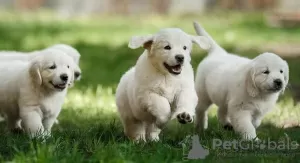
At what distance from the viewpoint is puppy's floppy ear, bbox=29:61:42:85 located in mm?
7727

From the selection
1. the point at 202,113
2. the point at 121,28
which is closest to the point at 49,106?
the point at 202,113

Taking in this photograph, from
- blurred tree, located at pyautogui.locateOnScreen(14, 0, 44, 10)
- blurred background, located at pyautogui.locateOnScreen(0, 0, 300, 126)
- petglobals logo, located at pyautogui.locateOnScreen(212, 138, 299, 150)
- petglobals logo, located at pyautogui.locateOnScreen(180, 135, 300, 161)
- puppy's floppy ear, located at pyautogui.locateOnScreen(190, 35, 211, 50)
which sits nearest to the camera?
petglobals logo, located at pyautogui.locateOnScreen(180, 135, 300, 161)

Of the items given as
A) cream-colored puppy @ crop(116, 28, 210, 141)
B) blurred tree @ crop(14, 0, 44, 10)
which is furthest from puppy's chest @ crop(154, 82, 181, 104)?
blurred tree @ crop(14, 0, 44, 10)

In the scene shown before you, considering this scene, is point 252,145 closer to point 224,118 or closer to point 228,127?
point 228,127

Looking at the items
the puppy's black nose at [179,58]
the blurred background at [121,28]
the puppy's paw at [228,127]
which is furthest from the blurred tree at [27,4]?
the puppy's black nose at [179,58]

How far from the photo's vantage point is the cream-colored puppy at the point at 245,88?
755cm

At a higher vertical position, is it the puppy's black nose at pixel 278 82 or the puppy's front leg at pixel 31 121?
the puppy's black nose at pixel 278 82

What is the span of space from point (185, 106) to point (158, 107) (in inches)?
9.0

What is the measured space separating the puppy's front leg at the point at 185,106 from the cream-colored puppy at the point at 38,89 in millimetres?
1142

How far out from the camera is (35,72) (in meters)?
7.73

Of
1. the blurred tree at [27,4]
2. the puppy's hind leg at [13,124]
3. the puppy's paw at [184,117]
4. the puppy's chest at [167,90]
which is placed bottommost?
the puppy's hind leg at [13,124]

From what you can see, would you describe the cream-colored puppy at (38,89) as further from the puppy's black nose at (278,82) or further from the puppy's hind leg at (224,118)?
the puppy's black nose at (278,82)

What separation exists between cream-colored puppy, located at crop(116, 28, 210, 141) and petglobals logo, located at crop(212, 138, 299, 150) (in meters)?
0.35

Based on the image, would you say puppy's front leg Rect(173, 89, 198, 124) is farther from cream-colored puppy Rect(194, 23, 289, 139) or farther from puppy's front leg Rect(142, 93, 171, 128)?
cream-colored puppy Rect(194, 23, 289, 139)
